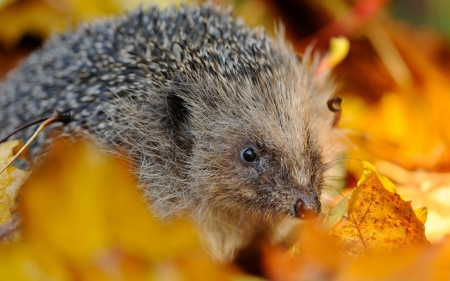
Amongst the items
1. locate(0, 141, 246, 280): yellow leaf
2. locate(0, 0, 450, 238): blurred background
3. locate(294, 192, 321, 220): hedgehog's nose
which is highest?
locate(0, 0, 450, 238): blurred background

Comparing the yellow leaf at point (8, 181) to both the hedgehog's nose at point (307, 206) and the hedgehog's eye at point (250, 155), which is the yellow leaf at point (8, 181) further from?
the hedgehog's nose at point (307, 206)

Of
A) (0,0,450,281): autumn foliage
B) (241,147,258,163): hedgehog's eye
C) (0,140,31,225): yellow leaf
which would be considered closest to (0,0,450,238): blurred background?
(0,0,450,281): autumn foliage

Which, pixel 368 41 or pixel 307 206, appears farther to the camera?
pixel 368 41

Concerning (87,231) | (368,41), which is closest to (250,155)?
(87,231)

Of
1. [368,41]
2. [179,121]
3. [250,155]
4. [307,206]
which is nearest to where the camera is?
[307,206]

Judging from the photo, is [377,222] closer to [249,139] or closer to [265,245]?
[265,245]

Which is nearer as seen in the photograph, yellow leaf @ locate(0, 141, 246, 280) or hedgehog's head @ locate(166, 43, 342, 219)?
yellow leaf @ locate(0, 141, 246, 280)

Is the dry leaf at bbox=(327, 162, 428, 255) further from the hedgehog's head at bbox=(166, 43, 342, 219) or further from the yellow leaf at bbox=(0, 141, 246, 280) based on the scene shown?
the yellow leaf at bbox=(0, 141, 246, 280)

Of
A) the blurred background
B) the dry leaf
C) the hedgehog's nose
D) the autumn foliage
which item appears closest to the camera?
the autumn foliage

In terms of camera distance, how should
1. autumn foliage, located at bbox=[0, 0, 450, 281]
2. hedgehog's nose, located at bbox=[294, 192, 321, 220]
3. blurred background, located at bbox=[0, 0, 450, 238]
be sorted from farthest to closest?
blurred background, located at bbox=[0, 0, 450, 238] → hedgehog's nose, located at bbox=[294, 192, 321, 220] → autumn foliage, located at bbox=[0, 0, 450, 281]
